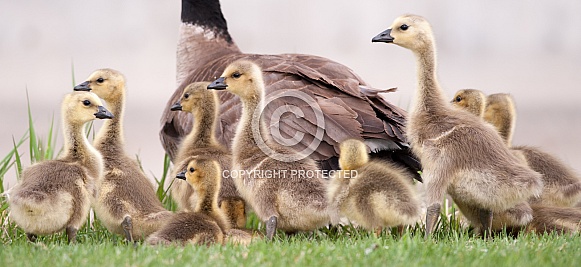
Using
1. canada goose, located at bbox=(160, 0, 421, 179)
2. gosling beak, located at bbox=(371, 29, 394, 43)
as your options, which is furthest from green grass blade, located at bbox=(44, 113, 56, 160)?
gosling beak, located at bbox=(371, 29, 394, 43)

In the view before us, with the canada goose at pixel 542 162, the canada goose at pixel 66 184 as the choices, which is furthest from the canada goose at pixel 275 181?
the canada goose at pixel 542 162

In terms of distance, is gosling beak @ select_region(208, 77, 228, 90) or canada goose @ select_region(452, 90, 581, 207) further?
canada goose @ select_region(452, 90, 581, 207)

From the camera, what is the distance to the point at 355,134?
669 centimetres

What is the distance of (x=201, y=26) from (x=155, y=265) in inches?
223

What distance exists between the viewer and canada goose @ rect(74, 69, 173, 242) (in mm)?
6110

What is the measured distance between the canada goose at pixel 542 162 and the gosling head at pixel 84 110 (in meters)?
3.02

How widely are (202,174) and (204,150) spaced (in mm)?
774

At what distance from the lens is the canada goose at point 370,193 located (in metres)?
5.71

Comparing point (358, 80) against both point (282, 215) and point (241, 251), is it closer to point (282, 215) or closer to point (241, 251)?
point (282, 215)

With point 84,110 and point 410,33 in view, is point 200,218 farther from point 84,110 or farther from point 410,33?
point 410,33

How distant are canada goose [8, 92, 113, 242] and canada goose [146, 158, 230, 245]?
659 millimetres

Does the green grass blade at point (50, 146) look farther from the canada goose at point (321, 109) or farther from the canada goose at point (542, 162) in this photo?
the canada goose at point (542, 162)

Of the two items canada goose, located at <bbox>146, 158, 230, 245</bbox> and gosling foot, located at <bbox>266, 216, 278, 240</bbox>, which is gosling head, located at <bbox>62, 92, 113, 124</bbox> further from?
gosling foot, located at <bbox>266, 216, 278, 240</bbox>

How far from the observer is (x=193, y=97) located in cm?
702
